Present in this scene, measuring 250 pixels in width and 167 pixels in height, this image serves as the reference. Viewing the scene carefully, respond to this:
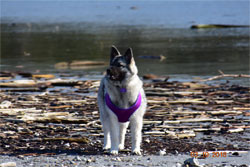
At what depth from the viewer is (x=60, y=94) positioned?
1588 cm

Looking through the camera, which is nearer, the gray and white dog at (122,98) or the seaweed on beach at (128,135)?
the gray and white dog at (122,98)

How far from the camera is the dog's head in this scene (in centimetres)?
875

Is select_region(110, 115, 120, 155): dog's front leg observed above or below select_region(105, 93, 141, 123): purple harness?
below

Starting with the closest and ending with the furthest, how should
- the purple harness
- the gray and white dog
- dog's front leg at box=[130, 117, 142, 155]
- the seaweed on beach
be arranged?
1. the gray and white dog
2. the purple harness
3. dog's front leg at box=[130, 117, 142, 155]
4. the seaweed on beach

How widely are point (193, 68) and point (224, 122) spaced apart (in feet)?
38.7

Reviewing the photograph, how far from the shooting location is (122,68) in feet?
28.7

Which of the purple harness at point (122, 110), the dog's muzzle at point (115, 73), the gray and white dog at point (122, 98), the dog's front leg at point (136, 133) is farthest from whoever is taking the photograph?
the dog's front leg at point (136, 133)

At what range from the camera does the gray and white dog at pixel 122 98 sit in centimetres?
885

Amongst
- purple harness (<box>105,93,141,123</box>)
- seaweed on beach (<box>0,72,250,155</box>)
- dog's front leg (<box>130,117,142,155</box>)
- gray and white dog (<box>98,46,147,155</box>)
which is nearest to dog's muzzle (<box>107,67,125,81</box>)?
gray and white dog (<box>98,46,147,155</box>)
